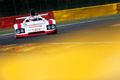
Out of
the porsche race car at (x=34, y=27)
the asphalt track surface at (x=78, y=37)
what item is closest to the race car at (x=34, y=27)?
the porsche race car at (x=34, y=27)

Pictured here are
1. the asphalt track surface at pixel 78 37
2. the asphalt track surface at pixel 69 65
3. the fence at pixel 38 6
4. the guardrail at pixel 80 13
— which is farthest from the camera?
the fence at pixel 38 6

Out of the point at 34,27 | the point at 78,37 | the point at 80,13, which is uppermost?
the point at 34,27

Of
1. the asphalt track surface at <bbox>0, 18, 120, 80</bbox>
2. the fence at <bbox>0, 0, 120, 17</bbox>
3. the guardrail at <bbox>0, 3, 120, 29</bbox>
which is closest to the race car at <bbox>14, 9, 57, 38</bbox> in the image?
the asphalt track surface at <bbox>0, 18, 120, 80</bbox>

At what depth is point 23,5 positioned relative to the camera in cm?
2739

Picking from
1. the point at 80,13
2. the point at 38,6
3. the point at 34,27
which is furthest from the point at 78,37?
the point at 38,6

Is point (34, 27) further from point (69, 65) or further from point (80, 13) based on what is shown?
point (80, 13)

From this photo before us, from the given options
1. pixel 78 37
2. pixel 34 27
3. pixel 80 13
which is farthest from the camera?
pixel 80 13

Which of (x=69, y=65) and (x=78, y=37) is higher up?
(x=69, y=65)

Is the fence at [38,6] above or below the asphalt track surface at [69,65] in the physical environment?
above

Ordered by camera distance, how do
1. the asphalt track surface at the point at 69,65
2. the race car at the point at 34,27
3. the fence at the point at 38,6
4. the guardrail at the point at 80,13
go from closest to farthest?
the asphalt track surface at the point at 69,65, the race car at the point at 34,27, the guardrail at the point at 80,13, the fence at the point at 38,6

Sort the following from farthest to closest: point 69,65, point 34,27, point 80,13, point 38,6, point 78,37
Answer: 1. point 38,6
2. point 80,13
3. point 34,27
4. point 78,37
5. point 69,65

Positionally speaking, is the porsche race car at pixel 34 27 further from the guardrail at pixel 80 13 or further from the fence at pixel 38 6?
the fence at pixel 38 6

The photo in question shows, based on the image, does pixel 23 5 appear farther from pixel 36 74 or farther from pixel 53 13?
pixel 36 74

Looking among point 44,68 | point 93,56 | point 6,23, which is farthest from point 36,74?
point 6,23
